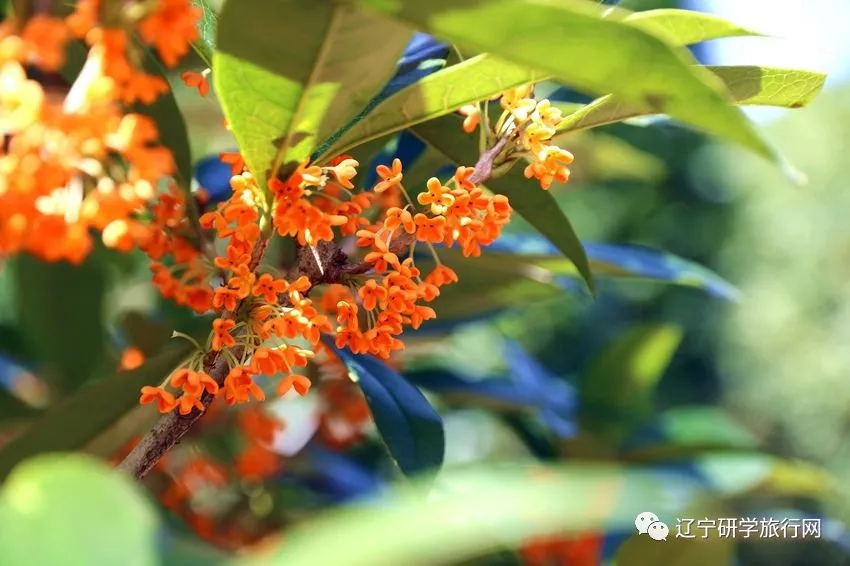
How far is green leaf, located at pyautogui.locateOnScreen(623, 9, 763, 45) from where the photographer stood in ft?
2.21

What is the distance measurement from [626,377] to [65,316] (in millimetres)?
915

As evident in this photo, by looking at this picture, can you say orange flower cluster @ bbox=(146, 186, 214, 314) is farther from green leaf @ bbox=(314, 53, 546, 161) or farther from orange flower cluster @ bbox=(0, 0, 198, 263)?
orange flower cluster @ bbox=(0, 0, 198, 263)

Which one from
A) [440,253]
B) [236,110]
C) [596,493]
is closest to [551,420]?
→ [440,253]

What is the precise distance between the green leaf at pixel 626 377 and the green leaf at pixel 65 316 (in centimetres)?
80

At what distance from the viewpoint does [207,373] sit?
0.76 meters

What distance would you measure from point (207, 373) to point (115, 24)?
316 millimetres

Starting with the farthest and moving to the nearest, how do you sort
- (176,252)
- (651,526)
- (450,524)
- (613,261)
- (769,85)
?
(613,261) → (651,526) → (176,252) → (769,85) → (450,524)

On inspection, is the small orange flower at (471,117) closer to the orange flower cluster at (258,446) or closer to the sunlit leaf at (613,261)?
the sunlit leaf at (613,261)

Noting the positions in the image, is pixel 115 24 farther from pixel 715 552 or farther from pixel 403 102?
pixel 715 552

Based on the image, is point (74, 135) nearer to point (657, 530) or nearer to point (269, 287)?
point (269, 287)

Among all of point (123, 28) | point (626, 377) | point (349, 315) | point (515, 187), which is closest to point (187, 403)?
point (349, 315)

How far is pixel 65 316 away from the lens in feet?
4.86

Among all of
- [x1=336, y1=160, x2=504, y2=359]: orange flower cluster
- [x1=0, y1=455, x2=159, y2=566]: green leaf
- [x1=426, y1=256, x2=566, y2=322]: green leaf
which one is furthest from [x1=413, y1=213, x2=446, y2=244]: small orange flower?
[x1=426, y1=256, x2=566, y2=322]: green leaf

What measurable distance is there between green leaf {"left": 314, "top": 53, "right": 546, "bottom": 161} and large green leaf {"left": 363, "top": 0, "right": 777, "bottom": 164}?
0.55ft
